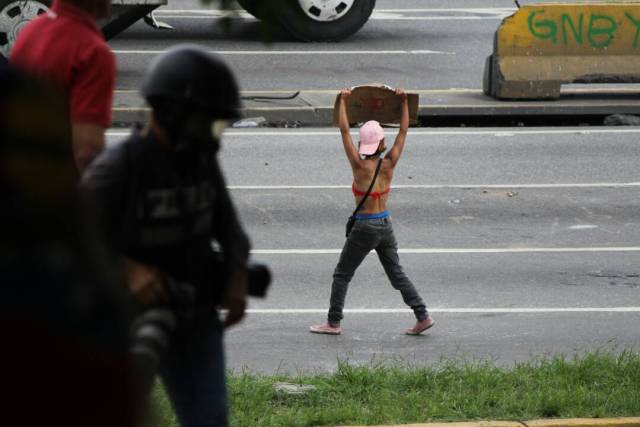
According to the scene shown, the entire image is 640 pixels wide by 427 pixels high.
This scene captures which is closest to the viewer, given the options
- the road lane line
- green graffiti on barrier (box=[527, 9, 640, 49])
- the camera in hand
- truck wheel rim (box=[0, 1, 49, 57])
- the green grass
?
the camera in hand

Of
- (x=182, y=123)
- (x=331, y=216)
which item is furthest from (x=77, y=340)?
(x=331, y=216)

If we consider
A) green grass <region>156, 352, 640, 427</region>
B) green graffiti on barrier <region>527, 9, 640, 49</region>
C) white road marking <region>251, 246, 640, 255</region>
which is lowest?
white road marking <region>251, 246, 640, 255</region>

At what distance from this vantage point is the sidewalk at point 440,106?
17859mm

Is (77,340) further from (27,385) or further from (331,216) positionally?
(331,216)

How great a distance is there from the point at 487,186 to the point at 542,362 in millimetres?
7466

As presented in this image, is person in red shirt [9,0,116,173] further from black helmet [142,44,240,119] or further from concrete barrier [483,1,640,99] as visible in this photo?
concrete barrier [483,1,640,99]

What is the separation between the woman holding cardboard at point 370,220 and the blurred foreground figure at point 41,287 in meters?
7.86

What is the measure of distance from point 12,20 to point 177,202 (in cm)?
1473

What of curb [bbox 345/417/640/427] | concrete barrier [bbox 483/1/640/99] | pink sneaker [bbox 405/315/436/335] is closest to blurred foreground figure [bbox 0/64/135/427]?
curb [bbox 345/417/640/427]

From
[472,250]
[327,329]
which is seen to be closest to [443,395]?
[327,329]

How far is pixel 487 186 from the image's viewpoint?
15.2m

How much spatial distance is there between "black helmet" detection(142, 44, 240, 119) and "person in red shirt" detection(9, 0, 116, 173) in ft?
1.57

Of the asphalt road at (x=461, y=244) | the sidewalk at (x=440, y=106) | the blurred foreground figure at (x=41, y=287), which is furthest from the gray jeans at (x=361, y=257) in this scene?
the blurred foreground figure at (x=41, y=287)

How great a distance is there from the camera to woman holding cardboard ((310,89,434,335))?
9.84m
